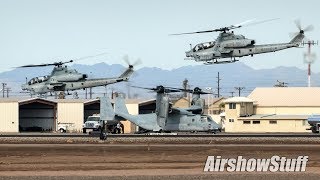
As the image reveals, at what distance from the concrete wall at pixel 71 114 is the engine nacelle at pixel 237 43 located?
97.2 ft

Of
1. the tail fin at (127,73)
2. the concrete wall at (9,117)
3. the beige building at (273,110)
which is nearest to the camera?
the concrete wall at (9,117)

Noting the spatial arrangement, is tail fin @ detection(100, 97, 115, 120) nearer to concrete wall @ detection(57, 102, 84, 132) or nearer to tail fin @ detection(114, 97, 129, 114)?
tail fin @ detection(114, 97, 129, 114)

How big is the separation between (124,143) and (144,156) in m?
12.9

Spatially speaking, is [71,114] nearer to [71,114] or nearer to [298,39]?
[71,114]

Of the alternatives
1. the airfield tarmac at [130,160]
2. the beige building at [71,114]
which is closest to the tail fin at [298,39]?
the airfield tarmac at [130,160]

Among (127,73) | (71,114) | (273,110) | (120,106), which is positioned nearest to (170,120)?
(120,106)

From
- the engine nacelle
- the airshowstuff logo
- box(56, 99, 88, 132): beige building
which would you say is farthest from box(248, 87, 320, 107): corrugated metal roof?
the airshowstuff logo

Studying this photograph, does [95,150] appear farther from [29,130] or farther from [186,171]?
[29,130]

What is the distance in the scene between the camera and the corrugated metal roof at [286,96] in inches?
4712

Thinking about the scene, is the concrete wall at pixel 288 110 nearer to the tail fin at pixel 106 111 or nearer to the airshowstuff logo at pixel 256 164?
the tail fin at pixel 106 111

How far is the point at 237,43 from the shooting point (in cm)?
9450

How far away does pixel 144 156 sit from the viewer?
5022cm

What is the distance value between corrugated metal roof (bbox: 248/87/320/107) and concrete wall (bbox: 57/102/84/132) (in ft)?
93.8

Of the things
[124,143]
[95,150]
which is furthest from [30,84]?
[95,150]
